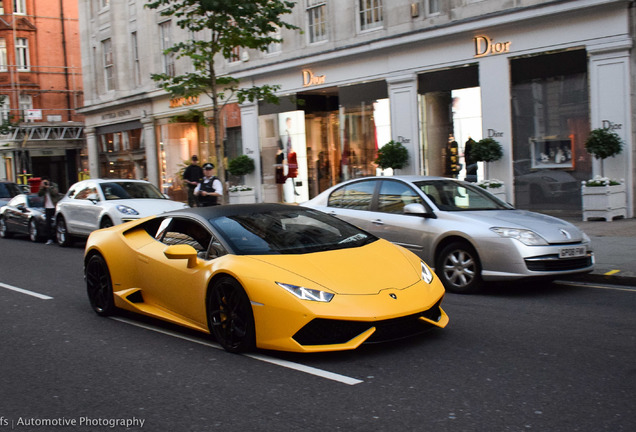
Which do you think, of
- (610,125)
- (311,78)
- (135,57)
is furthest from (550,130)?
(135,57)

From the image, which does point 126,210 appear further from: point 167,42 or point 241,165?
point 167,42

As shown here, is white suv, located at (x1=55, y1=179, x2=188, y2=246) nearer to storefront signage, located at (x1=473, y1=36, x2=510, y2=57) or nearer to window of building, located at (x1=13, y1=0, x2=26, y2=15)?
storefront signage, located at (x1=473, y1=36, x2=510, y2=57)

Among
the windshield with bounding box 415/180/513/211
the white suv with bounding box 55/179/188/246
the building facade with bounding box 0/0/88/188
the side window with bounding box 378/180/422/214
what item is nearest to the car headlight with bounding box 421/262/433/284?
the windshield with bounding box 415/180/513/211

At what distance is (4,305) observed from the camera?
8.73 m

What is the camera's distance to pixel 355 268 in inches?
229

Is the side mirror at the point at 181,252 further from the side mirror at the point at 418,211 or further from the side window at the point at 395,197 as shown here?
the side window at the point at 395,197

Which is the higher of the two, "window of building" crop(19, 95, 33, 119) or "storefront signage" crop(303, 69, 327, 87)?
"window of building" crop(19, 95, 33, 119)

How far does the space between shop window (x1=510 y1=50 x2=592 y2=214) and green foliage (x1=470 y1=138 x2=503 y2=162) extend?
48 cm

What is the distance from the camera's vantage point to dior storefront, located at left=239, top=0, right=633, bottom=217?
50.3ft

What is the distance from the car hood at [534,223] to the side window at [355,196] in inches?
61.5

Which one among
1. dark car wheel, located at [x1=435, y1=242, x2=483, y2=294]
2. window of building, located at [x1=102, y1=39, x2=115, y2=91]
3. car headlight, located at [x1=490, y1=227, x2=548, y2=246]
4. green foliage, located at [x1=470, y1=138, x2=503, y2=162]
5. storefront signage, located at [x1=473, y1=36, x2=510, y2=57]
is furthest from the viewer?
window of building, located at [x1=102, y1=39, x2=115, y2=91]

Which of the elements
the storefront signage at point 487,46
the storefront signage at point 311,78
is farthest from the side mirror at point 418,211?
the storefront signage at point 311,78

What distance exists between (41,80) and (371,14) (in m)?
34.4

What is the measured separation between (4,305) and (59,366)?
3.45 metres
